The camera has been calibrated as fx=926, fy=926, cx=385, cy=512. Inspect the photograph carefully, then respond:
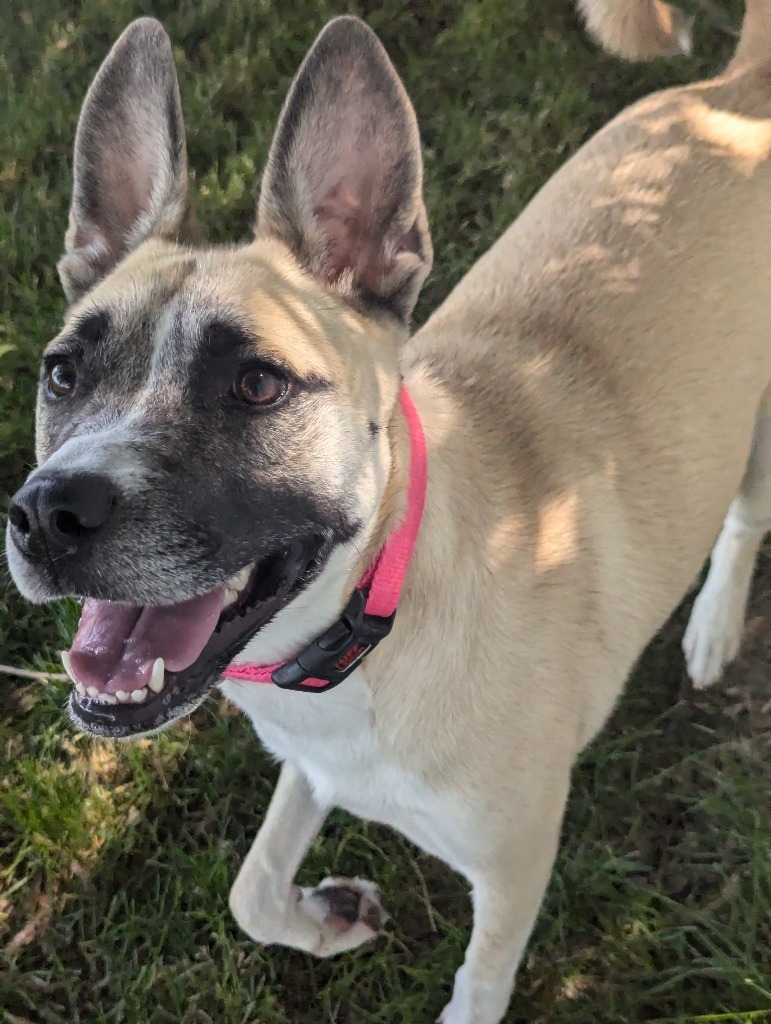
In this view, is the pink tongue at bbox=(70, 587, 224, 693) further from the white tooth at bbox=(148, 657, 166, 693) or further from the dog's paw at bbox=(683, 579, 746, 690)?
the dog's paw at bbox=(683, 579, 746, 690)

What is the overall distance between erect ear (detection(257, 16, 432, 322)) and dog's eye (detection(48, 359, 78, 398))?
1.87 ft

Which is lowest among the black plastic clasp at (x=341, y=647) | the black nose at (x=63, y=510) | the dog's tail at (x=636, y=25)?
the black plastic clasp at (x=341, y=647)

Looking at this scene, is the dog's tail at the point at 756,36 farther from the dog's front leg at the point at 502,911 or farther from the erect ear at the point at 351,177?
the dog's front leg at the point at 502,911

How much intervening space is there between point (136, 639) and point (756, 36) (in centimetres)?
249

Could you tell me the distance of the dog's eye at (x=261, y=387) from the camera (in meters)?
1.80

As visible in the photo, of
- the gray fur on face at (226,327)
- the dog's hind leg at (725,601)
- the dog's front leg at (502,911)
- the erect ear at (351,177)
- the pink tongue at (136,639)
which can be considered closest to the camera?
the gray fur on face at (226,327)

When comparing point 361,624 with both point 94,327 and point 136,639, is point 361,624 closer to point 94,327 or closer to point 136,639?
point 136,639

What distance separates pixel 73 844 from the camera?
3096 millimetres

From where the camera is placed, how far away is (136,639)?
1.86m

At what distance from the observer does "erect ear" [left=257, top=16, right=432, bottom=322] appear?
1.92m

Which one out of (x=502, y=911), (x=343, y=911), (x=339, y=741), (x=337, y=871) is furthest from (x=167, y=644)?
(x=337, y=871)

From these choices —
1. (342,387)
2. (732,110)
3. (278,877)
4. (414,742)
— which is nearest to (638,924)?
(278,877)

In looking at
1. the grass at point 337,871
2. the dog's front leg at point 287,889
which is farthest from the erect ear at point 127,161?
the grass at point 337,871

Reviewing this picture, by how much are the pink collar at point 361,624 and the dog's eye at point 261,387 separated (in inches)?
13.3
